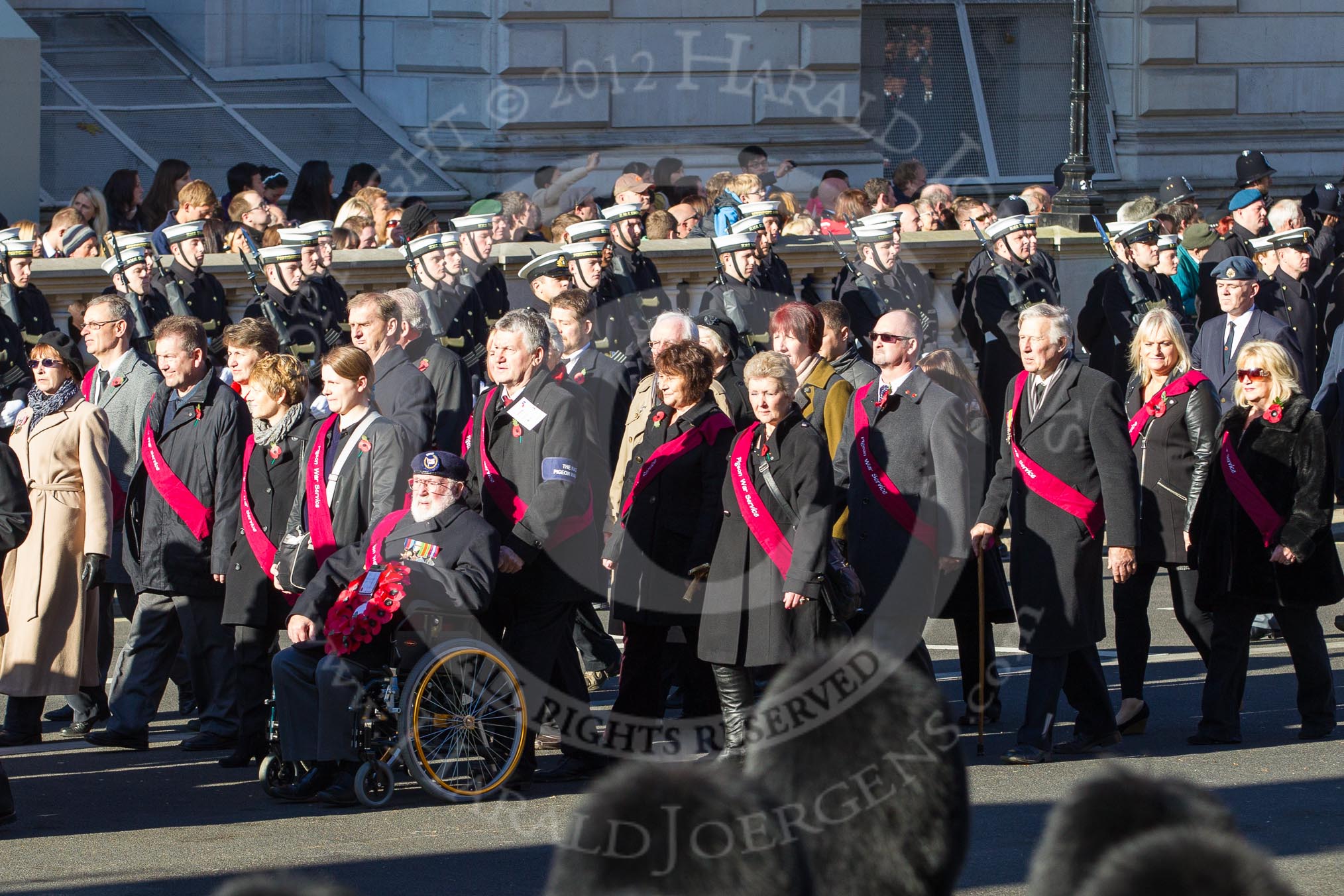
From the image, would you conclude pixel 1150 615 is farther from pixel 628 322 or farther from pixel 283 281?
pixel 283 281

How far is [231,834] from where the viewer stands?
22.1ft

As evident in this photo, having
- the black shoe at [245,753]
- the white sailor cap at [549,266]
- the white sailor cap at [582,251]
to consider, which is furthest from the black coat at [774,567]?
the white sailor cap at [582,251]

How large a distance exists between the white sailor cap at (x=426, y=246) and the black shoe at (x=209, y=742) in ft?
15.9

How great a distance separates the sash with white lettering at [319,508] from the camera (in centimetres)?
759

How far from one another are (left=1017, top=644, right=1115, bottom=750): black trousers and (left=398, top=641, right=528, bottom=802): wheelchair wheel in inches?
75.5

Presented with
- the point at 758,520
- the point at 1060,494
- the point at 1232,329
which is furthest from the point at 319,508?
the point at 1232,329

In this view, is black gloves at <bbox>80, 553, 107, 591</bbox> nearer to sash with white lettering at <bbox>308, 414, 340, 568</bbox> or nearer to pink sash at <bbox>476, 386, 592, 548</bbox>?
sash with white lettering at <bbox>308, 414, 340, 568</bbox>

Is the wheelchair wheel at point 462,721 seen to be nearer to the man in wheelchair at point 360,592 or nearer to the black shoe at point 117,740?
the man in wheelchair at point 360,592

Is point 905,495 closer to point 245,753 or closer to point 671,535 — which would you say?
point 671,535

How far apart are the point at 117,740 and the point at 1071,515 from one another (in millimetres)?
3793

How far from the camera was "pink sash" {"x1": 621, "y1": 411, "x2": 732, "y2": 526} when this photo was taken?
758 centimetres

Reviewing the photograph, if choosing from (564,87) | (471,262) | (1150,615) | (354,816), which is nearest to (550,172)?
(564,87)

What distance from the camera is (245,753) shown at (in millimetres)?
7773

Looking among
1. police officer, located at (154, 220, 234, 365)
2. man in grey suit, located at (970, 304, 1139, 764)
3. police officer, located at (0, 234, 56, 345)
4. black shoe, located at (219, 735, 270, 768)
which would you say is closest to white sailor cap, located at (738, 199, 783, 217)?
police officer, located at (154, 220, 234, 365)
